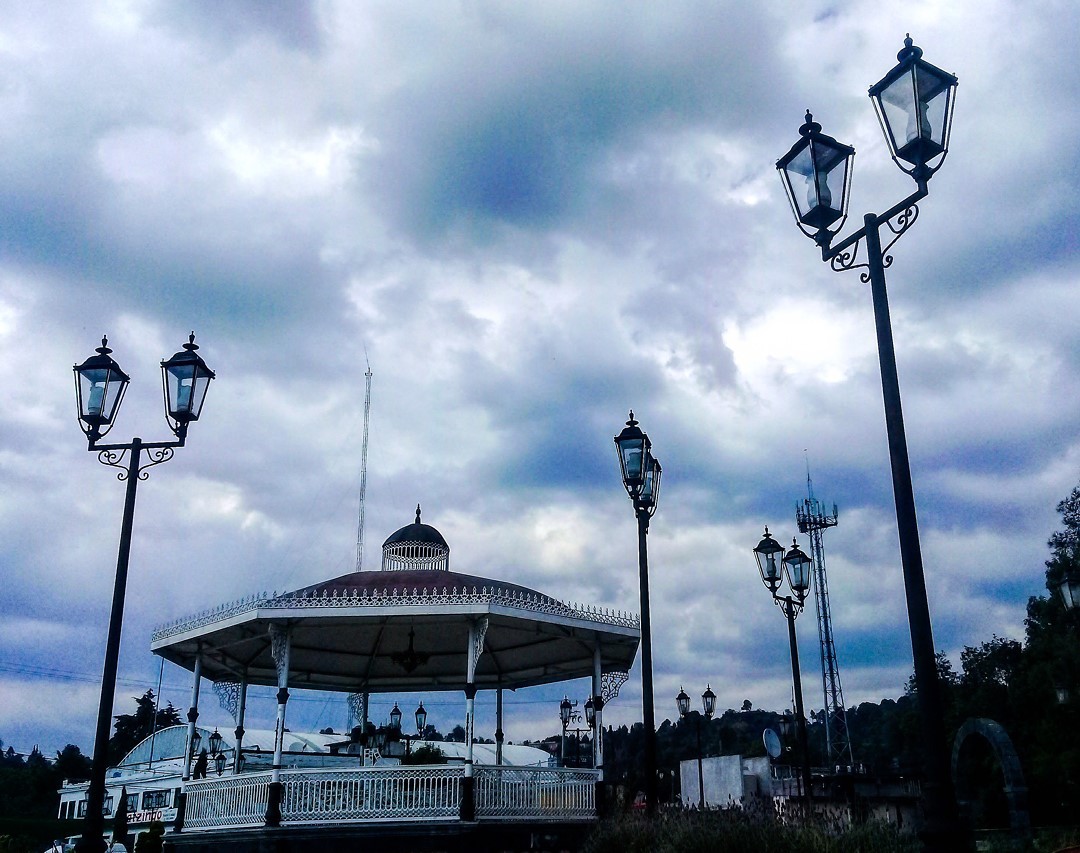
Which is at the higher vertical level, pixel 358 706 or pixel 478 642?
pixel 478 642

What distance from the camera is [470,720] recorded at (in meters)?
17.7

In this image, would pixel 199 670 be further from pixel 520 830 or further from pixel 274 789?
pixel 520 830

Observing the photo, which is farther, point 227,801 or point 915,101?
point 227,801

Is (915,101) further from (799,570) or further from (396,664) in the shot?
(396,664)

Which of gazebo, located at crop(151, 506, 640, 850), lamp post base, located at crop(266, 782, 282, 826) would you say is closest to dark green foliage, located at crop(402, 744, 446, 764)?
gazebo, located at crop(151, 506, 640, 850)

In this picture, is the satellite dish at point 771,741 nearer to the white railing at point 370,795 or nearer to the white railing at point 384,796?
the white railing at point 384,796

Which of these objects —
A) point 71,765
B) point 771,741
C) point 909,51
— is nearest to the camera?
point 909,51

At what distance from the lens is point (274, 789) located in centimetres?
1684

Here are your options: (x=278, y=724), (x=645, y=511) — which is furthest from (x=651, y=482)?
(x=278, y=724)

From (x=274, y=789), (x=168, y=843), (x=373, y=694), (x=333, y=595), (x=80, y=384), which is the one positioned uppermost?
(x=80, y=384)

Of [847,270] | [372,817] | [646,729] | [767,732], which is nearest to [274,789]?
[372,817]

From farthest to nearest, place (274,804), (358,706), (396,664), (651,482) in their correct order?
(358,706), (396,664), (274,804), (651,482)

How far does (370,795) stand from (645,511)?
795 centimetres

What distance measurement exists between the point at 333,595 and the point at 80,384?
27.6 ft
